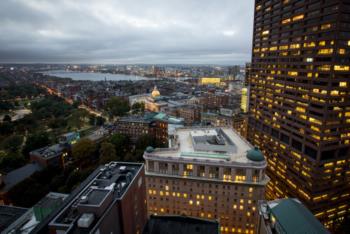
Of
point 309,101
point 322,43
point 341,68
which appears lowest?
point 309,101

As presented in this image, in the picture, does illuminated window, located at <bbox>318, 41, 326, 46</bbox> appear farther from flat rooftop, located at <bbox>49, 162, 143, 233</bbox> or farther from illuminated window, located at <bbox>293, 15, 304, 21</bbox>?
flat rooftop, located at <bbox>49, 162, 143, 233</bbox>

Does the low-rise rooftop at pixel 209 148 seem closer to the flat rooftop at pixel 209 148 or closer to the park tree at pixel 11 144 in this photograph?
the flat rooftop at pixel 209 148

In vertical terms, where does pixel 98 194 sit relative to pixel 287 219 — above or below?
above

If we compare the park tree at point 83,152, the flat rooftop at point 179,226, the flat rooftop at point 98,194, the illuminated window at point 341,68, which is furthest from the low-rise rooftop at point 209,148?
the park tree at point 83,152

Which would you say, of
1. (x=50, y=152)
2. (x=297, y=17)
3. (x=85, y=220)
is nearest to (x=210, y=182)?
(x=85, y=220)

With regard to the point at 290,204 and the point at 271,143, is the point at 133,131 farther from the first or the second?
the point at 290,204

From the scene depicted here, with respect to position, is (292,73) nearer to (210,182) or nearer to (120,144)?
(210,182)
